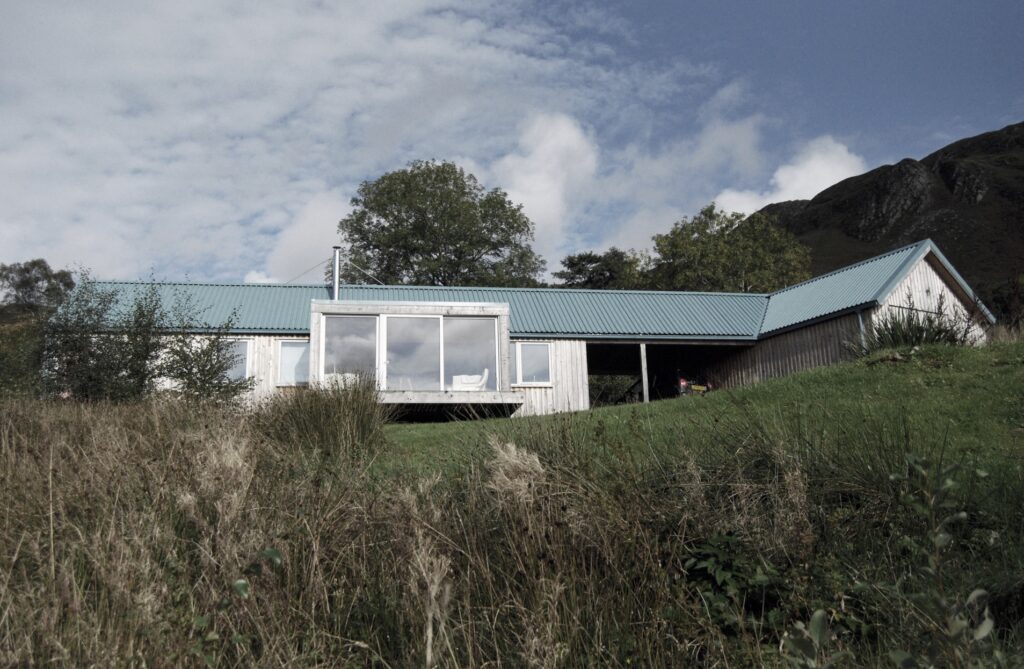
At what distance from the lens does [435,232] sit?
42.1 m

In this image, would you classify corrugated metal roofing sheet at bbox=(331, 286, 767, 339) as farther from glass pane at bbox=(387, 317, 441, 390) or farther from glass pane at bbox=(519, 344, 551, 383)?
glass pane at bbox=(387, 317, 441, 390)

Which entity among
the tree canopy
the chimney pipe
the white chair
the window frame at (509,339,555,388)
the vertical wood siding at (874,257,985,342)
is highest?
the tree canopy

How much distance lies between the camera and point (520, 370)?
870 inches

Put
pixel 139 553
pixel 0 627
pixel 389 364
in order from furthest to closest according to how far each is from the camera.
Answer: pixel 389 364 → pixel 139 553 → pixel 0 627

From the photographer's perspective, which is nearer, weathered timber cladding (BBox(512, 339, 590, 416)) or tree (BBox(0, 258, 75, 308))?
weathered timber cladding (BBox(512, 339, 590, 416))

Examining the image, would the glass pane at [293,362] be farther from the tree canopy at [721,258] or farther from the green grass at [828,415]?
the tree canopy at [721,258]

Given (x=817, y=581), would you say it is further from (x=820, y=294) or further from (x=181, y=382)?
(x=820, y=294)

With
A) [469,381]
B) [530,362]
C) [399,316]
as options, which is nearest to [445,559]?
[469,381]

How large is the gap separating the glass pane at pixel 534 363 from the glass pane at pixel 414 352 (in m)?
3.62

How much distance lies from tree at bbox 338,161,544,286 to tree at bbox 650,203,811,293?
24.9ft

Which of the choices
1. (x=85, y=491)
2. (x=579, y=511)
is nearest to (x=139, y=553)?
(x=85, y=491)

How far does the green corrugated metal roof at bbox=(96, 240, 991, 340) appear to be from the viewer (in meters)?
21.5

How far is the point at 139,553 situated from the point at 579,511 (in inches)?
91.5

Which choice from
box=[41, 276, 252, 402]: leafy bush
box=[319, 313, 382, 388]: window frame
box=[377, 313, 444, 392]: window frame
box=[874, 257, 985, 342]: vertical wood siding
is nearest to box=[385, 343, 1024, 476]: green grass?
box=[41, 276, 252, 402]: leafy bush
